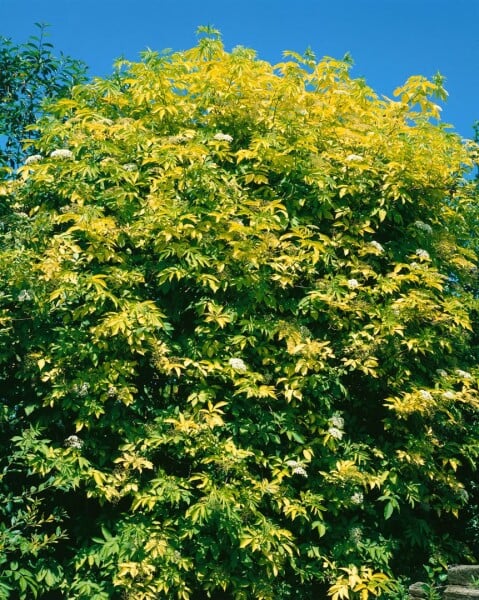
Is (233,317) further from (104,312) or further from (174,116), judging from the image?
(174,116)

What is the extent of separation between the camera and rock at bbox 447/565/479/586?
503 centimetres

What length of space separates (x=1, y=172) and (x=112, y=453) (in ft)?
7.11

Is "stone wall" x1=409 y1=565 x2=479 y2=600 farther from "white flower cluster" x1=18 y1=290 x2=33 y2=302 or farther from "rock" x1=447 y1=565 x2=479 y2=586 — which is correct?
"white flower cluster" x1=18 y1=290 x2=33 y2=302

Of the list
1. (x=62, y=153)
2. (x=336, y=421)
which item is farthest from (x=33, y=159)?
(x=336, y=421)

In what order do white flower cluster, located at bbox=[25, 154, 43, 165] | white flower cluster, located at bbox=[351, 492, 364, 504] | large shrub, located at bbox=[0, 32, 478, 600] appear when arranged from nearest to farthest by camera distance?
large shrub, located at bbox=[0, 32, 478, 600] → white flower cluster, located at bbox=[351, 492, 364, 504] → white flower cluster, located at bbox=[25, 154, 43, 165]

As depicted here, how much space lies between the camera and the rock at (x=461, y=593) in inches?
188

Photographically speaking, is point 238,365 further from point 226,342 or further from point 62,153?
point 62,153

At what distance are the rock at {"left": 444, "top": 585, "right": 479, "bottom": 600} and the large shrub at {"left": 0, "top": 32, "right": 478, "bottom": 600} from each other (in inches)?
11.0

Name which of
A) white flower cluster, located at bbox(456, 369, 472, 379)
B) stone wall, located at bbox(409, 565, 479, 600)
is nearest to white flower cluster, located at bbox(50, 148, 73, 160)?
white flower cluster, located at bbox(456, 369, 472, 379)

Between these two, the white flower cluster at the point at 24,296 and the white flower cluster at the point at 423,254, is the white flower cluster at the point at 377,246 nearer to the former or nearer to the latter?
the white flower cluster at the point at 423,254

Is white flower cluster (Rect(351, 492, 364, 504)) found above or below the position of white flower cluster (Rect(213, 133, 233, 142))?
below

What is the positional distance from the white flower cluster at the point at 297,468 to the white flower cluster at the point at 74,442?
1268mm

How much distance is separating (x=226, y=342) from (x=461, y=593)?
2347 millimetres

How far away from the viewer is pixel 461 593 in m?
4.82
